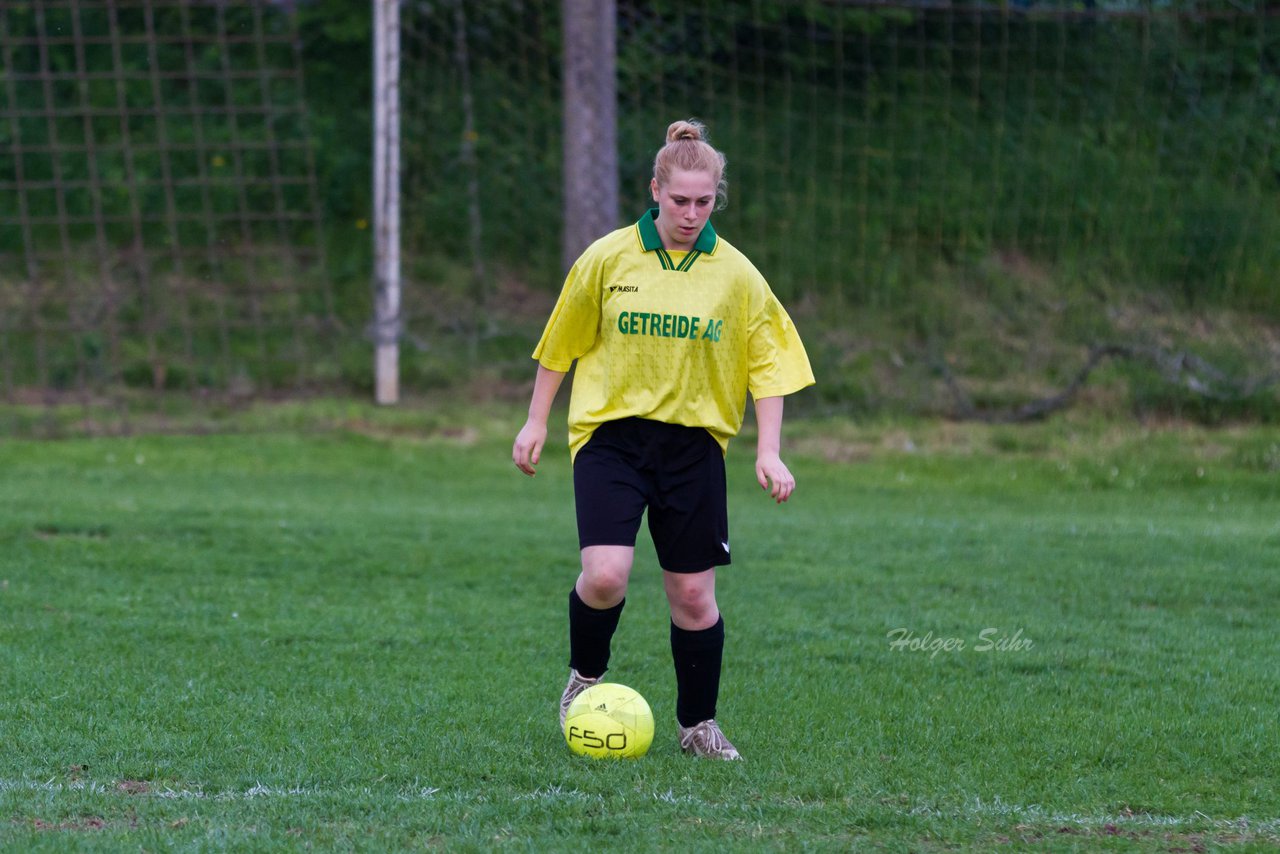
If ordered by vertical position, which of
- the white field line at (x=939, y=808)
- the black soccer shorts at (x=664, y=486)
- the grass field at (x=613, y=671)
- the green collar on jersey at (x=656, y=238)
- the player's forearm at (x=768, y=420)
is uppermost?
the green collar on jersey at (x=656, y=238)

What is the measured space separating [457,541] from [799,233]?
7486 millimetres

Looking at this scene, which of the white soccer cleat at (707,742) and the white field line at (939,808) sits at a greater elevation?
the white field line at (939,808)


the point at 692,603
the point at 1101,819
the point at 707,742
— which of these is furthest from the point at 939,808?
the point at 692,603

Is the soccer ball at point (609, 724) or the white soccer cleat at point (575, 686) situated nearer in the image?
the soccer ball at point (609, 724)

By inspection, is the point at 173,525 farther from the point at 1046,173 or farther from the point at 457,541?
the point at 1046,173

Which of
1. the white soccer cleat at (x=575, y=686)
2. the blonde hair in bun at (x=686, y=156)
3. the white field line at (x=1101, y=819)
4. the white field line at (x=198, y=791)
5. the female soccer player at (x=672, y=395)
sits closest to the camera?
the white field line at (x=1101, y=819)

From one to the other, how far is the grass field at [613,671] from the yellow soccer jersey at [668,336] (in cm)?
96

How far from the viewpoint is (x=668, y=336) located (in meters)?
3.86

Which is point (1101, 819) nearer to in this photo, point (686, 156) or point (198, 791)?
point (686, 156)

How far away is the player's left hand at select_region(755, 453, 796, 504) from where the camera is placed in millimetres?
3768

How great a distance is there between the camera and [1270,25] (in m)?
13.8

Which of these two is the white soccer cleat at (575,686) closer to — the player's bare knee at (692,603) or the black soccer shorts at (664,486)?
the player's bare knee at (692,603)

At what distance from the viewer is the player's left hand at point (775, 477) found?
3768mm

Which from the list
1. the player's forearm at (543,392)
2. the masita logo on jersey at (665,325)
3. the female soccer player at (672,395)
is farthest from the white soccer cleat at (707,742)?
the masita logo on jersey at (665,325)
